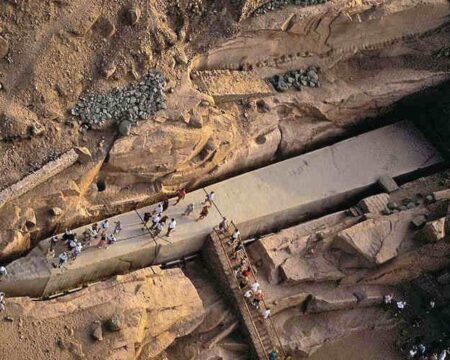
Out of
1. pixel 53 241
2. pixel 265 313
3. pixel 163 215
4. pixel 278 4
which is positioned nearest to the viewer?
pixel 53 241

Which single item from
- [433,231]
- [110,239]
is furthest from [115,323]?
[433,231]

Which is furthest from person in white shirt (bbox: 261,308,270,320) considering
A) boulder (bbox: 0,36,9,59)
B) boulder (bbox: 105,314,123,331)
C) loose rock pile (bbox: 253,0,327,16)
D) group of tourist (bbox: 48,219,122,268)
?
boulder (bbox: 0,36,9,59)

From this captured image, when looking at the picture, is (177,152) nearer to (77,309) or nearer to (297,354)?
(77,309)

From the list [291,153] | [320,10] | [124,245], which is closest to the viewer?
[124,245]

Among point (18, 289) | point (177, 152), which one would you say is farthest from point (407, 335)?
point (18, 289)

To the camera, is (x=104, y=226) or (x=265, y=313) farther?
(x=265, y=313)

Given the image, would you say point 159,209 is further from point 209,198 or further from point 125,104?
point 125,104

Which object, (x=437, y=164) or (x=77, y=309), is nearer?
(x=77, y=309)
